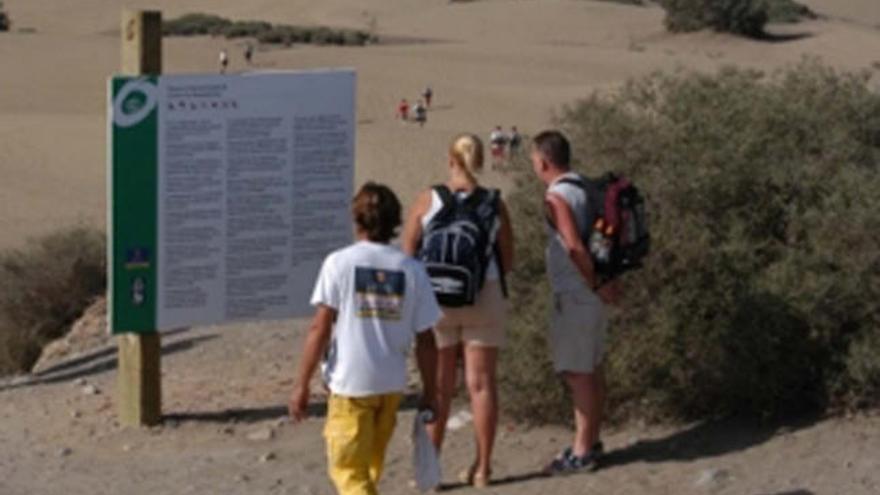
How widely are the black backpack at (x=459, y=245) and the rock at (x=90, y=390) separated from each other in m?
4.17

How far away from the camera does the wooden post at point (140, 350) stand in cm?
1006

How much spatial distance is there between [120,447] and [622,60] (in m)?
56.2

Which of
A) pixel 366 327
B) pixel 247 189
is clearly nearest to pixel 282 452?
pixel 247 189

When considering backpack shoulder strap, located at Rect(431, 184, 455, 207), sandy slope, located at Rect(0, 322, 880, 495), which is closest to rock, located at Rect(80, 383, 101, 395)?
sandy slope, located at Rect(0, 322, 880, 495)

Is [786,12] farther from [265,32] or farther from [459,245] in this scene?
[459,245]

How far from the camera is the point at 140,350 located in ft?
34.0

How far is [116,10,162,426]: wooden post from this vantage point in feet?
33.0

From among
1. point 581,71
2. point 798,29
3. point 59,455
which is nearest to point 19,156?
point 581,71

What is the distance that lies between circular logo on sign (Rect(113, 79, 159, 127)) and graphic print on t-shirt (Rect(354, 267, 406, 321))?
319 cm

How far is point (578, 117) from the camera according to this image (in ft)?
32.9

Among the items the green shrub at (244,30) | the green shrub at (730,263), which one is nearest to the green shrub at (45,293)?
the green shrub at (730,263)

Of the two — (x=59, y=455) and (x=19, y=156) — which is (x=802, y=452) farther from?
(x=19, y=156)

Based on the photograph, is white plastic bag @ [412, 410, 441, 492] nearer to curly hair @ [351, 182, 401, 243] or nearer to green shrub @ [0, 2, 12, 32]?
curly hair @ [351, 182, 401, 243]

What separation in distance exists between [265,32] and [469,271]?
65.1 meters
